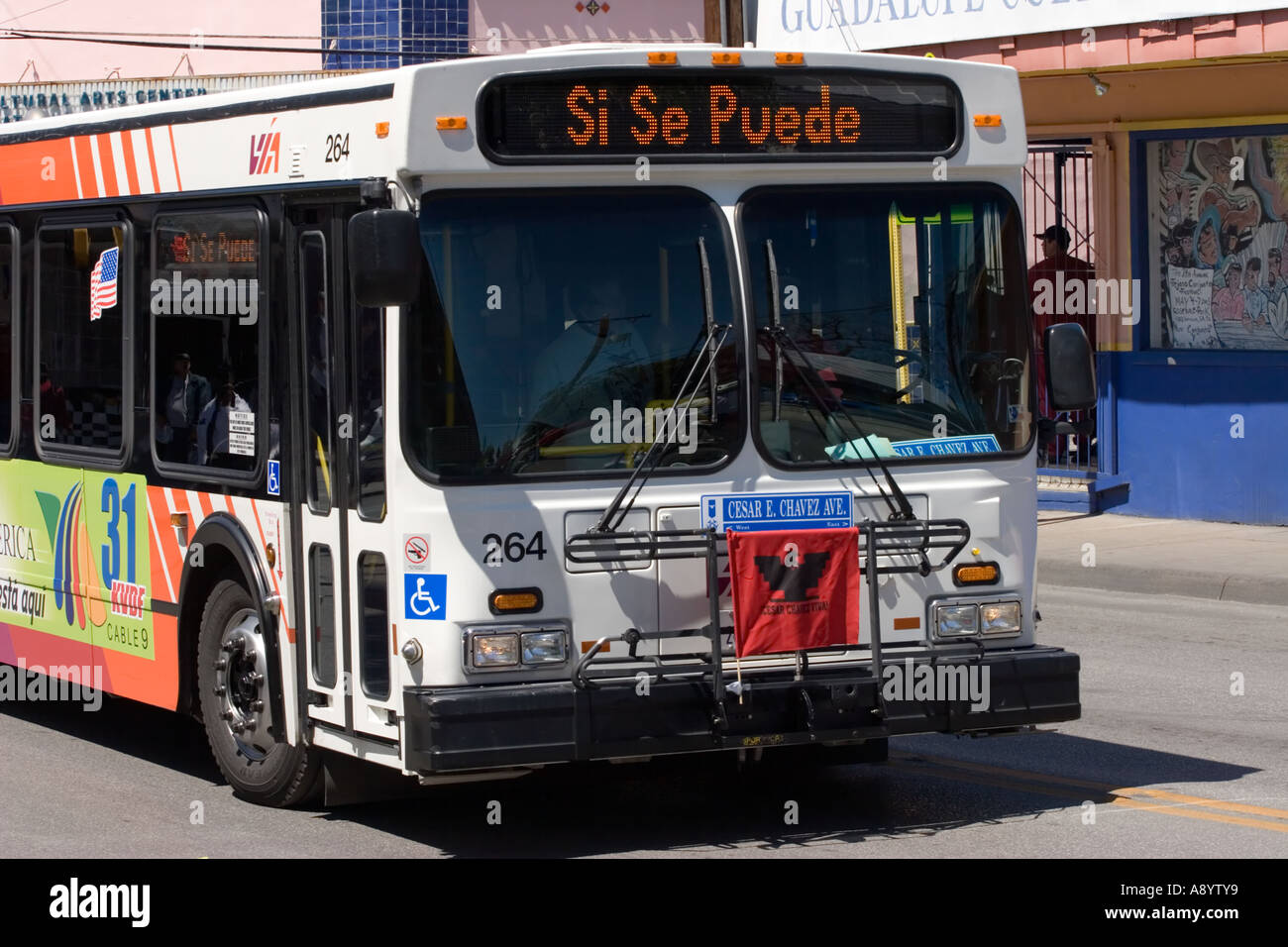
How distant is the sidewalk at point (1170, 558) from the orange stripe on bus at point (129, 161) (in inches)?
340

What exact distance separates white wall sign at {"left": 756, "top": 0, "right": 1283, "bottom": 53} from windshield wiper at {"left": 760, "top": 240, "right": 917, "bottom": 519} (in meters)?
10.3

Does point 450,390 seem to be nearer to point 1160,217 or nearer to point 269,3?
point 1160,217

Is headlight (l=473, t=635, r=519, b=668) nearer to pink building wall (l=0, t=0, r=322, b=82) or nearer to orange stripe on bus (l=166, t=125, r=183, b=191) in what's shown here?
orange stripe on bus (l=166, t=125, r=183, b=191)

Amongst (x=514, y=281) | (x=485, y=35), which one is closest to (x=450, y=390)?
(x=514, y=281)

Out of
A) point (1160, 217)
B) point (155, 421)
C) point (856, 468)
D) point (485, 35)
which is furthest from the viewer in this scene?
point (485, 35)

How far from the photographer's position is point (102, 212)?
9398 millimetres

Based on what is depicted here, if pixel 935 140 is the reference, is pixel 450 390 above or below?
below

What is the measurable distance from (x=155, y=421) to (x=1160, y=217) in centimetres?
1187

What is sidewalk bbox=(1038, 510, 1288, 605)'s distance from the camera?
14.7 meters

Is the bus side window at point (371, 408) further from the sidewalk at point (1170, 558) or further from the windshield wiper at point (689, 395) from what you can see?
the sidewalk at point (1170, 558)

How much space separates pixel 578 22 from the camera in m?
31.9

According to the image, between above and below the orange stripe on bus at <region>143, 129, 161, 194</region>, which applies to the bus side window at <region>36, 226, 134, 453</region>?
below

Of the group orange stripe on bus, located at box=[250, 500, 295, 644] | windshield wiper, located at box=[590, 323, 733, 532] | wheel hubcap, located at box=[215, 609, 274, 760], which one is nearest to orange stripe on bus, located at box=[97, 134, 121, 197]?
orange stripe on bus, located at box=[250, 500, 295, 644]

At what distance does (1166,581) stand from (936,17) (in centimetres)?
642
